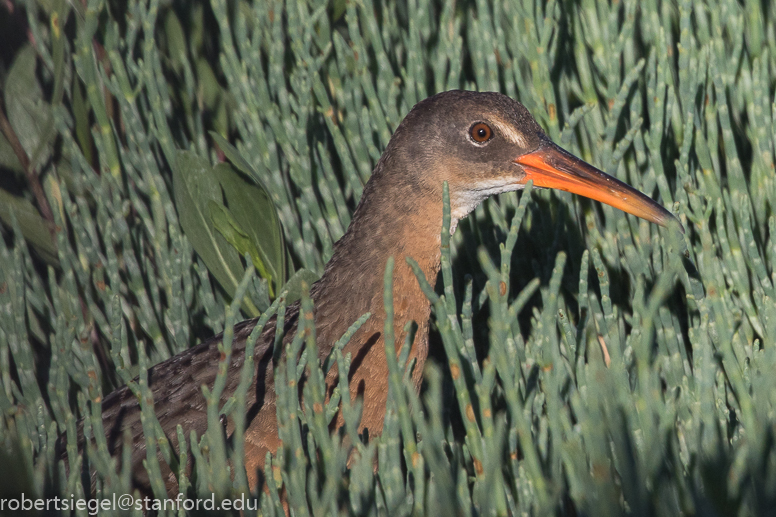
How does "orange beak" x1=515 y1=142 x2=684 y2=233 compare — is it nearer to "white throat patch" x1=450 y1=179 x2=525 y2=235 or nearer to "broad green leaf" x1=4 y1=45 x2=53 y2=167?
"white throat patch" x1=450 y1=179 x2=525 y2=235

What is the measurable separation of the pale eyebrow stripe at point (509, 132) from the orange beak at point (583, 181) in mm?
37

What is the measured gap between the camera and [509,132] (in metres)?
1.85

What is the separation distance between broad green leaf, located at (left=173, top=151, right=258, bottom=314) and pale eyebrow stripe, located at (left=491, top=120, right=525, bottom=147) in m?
0.82

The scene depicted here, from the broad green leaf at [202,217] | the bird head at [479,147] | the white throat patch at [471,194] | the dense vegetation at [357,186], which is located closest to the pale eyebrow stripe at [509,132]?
the bird head at [479,147]

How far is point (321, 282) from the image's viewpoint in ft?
6.18

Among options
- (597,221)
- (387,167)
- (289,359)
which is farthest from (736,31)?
(289,359)

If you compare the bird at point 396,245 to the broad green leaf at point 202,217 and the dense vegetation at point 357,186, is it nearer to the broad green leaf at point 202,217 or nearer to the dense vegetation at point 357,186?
the dense vegetation at point 357,186

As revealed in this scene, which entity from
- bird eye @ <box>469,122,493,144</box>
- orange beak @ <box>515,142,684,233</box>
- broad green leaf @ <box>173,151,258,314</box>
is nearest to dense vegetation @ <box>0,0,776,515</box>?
broad green leaf @ <box>173,151,258,314</box>

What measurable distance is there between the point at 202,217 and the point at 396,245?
660 mm

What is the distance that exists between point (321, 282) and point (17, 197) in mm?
1160

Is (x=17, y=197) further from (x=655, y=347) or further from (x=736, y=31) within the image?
(x=736, y=31)

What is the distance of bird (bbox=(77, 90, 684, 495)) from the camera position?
1690mm

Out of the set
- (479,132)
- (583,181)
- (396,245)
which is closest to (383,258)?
(396,245)

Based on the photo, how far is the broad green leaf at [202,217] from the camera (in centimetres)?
211
